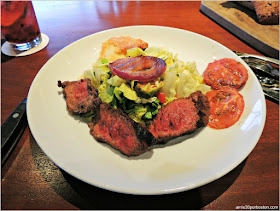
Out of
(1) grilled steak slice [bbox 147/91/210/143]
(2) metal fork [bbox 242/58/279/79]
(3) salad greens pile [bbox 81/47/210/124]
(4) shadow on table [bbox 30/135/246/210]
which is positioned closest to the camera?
(4) shadow on table [bbox 30/135/246/210]

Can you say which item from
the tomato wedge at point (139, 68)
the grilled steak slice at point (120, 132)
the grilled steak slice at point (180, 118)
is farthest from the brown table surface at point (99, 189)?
the tomato wedge at point (139, 68)

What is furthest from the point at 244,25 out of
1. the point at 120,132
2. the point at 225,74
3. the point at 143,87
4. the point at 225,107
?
the point at 120,132

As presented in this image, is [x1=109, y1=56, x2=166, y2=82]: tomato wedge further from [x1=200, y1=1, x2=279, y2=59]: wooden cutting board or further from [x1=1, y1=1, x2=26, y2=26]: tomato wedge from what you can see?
[x1=200, y1=1, x2=279, y2=59]: wooden cutting board

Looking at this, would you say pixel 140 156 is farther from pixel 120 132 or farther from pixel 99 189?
pixel 99 189

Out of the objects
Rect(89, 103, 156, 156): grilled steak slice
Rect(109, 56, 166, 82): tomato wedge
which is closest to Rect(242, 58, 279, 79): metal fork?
Rect(109, 56, 166, 82): tomato wedge

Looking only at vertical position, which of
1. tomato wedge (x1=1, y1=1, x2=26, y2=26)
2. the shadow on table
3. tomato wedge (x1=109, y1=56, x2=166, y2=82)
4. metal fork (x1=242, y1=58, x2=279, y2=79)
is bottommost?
the shadow on table

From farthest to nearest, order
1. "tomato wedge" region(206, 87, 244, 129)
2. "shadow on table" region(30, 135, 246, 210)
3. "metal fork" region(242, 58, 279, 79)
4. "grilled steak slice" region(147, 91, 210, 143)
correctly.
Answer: "metal fork" region(242, 58, 279, 79) < "tomato wedge" region(206, 87, 244, 129) < "grilled steak slice" region(147, 91, 210, 143) < "shadow on table" region(30, 135, 246, 210)
